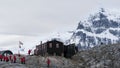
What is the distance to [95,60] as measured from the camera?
100 meters

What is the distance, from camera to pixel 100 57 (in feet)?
332

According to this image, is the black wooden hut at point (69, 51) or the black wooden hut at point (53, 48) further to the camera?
the black wooden hut at point (69, 51)

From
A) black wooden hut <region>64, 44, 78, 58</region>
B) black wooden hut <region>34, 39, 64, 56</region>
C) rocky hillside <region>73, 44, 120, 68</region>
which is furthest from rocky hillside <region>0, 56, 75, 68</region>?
black wooden hut <region>64, 44, 78, 58</region>

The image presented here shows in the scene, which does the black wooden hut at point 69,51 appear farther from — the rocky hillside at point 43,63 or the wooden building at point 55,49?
the rocky hillside at point 43,63

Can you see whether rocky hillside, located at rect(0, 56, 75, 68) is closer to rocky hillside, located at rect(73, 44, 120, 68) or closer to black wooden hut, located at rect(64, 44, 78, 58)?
rocky hillside, located at rect(73, 44, 120, 68)

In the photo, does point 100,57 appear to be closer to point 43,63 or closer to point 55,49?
point 55,49

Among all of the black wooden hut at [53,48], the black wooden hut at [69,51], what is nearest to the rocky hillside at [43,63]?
the black wooden hut at [53,48]

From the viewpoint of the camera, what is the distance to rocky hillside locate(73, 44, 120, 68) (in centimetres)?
9674

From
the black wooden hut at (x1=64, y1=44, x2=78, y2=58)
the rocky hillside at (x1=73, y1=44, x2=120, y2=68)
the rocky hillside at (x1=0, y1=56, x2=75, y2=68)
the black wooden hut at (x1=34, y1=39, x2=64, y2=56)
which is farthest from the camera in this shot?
the black wooden hut at (x1=64, y1=44, x2=78, y2=58)

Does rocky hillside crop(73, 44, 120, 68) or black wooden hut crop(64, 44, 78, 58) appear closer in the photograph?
rocky hillside crop(73, 44, 120, 68)

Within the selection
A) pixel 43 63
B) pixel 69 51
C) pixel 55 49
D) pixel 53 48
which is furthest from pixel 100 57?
pixel 43 63

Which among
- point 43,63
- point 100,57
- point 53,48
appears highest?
point 53,48

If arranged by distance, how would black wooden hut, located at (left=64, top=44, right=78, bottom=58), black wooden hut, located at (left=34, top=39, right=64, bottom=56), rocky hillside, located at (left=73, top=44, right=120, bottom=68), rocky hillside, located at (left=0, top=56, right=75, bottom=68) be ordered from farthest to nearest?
black wooden hut, located at (left=64, top=44, right=78, bottom=58) → black wooden hut, located at (left=34, top=39, right=64, bottom=56) → rocky hillside, located at (left=73, top=44, right=120, bottom=68) → rocky hillside, located at (left=0, top=56, right=75, bottom=68)

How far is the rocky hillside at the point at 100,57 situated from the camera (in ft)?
317
